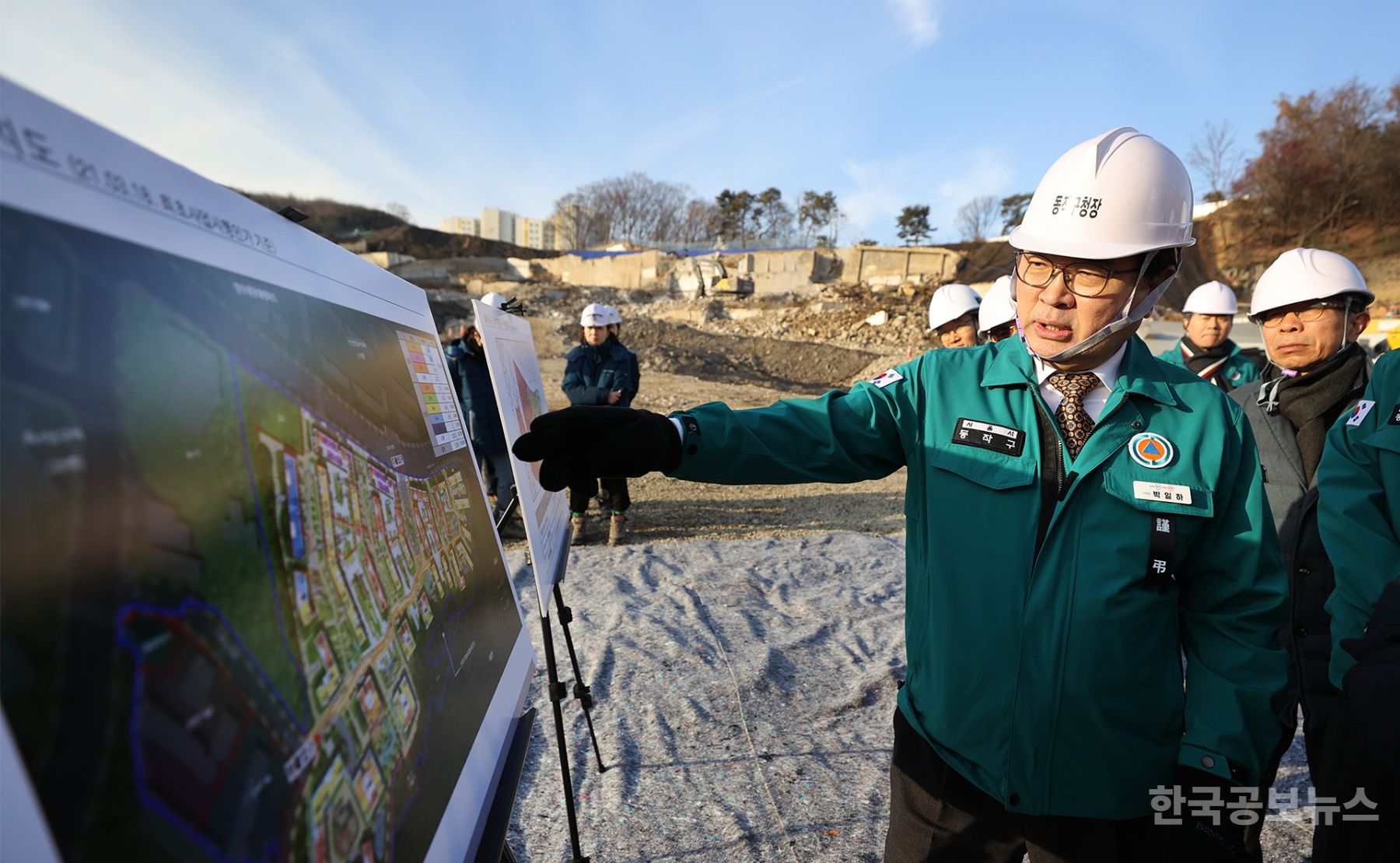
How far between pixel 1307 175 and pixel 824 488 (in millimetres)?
34492

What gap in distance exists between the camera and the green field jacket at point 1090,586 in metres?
1.48

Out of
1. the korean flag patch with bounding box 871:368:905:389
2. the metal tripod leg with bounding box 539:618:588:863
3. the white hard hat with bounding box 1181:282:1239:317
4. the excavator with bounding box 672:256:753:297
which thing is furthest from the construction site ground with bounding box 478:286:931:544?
the korean flag patch with bounding box 871:368:905:389

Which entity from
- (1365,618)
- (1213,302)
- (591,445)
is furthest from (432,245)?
(1365,618)

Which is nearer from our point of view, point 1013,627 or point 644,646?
point 1013,627

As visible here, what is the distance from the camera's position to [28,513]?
511 millimetres

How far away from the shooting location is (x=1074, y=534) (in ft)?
4.90

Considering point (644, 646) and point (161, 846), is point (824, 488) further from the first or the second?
point (161, 846)

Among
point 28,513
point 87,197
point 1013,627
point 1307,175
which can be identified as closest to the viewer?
point 28,513

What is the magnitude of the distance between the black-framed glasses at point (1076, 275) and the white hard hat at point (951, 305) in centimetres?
326

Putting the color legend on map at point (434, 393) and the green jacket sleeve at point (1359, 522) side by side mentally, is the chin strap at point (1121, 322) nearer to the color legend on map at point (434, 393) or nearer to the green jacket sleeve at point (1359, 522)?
the green jacket sleeve at point (1359, 522)

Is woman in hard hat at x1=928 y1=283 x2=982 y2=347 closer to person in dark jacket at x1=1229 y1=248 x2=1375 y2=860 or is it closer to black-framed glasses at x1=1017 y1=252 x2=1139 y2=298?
person in dark jacket at x1=1229 y1=248 x2=1375 y2=860

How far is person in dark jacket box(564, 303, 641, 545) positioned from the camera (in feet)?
20.1

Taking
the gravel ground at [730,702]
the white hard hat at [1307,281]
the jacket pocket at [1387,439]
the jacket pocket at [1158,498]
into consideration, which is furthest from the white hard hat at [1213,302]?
the jacket pocket at [1158,498]

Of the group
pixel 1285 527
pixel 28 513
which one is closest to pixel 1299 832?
pixel 1285 527
